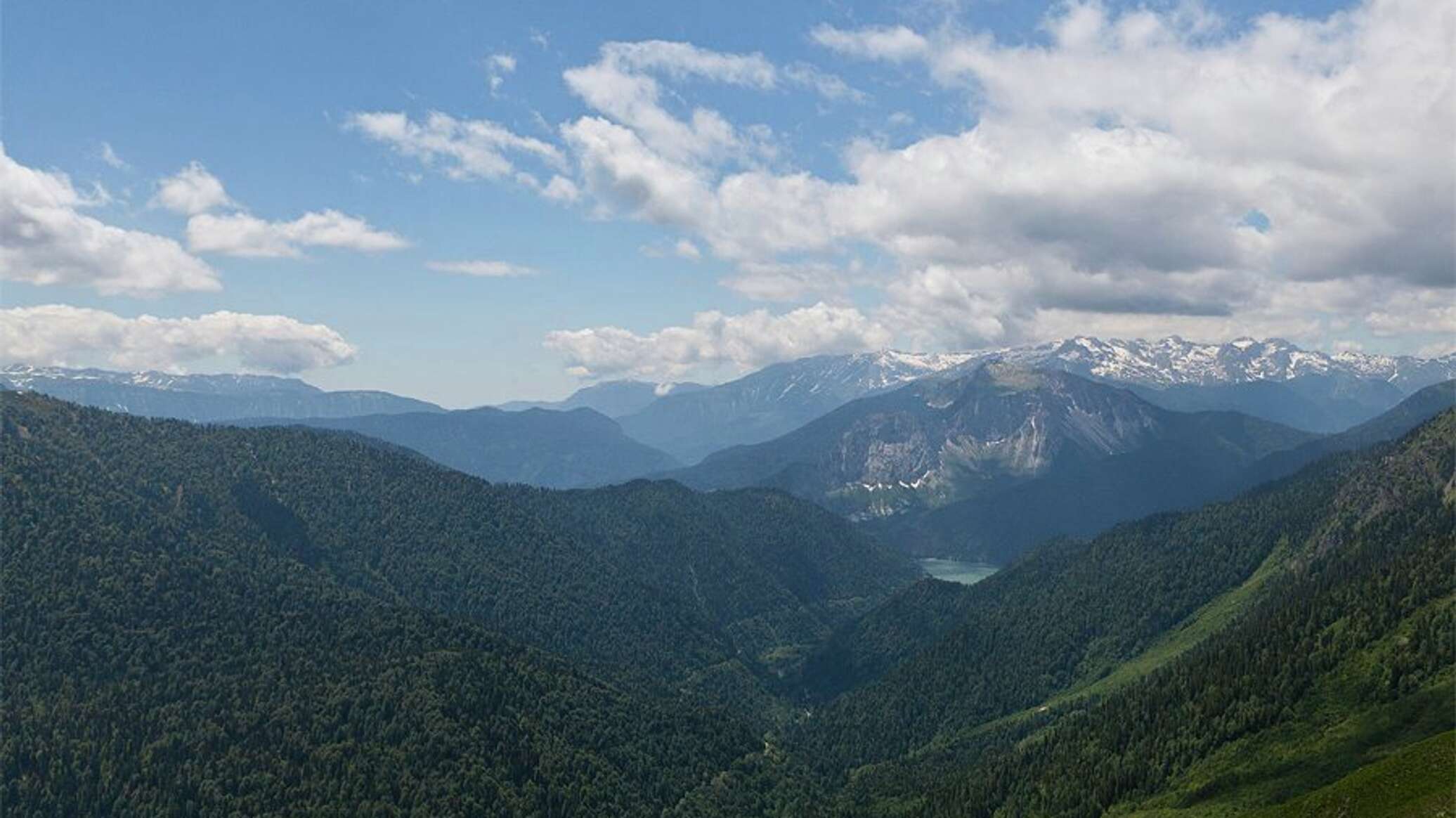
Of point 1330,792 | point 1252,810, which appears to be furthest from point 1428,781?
point 1252,810

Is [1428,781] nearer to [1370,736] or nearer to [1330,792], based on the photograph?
[1330,792]

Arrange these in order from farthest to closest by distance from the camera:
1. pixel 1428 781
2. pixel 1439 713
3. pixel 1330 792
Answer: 1. pixel 1439 713
2. pixel 1330 792
3. pixel 1428 781

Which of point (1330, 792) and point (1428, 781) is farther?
point (1330, 792)

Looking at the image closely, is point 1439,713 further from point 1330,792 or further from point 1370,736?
point 1330,792

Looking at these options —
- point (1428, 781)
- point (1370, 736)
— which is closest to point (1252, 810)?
point (1370, 736)

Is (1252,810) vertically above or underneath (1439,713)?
underneath

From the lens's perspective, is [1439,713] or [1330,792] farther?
[1439,713]

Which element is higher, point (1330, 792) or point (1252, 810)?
point (1330, 792)

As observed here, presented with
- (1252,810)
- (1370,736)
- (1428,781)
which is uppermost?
(1428,781)

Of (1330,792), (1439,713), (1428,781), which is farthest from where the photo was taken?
(1439,713)
